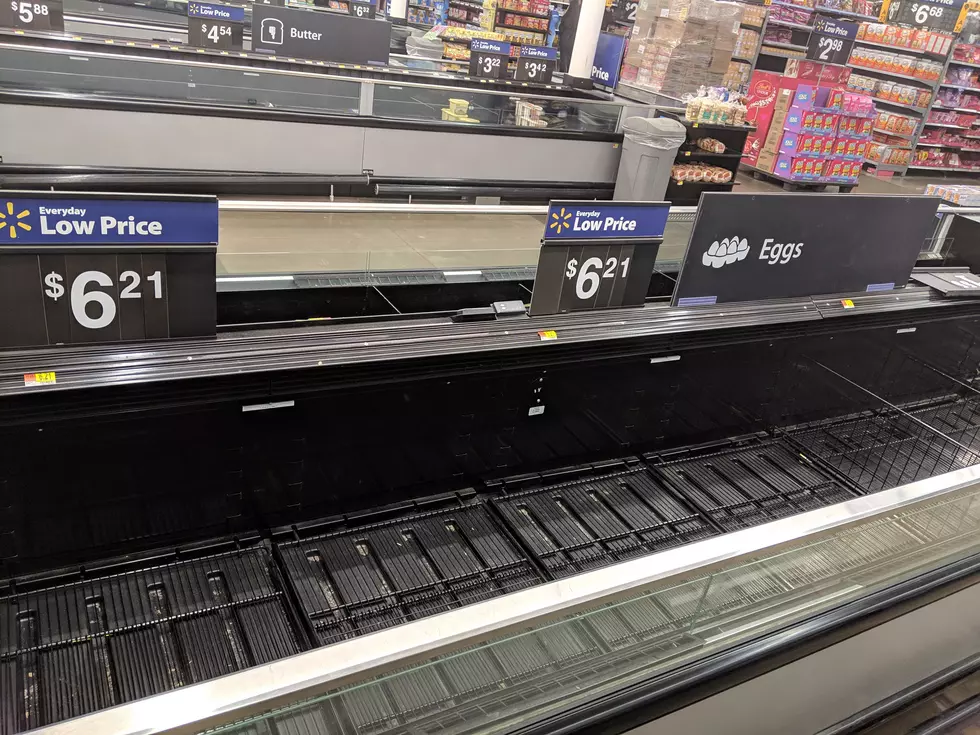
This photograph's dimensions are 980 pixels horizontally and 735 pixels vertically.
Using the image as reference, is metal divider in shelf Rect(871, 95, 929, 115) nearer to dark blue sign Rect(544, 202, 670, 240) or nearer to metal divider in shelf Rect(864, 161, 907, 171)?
metal divider in shelf Rect(864, 161, 907, 171)

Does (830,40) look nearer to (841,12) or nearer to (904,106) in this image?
(841,12)

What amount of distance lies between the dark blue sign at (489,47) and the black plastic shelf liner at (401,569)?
24.1 ft

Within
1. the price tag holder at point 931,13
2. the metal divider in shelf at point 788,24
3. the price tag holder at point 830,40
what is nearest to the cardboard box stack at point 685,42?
the price tag holder at point 830,40

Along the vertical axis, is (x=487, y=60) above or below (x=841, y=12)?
below

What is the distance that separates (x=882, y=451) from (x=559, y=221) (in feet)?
7.72

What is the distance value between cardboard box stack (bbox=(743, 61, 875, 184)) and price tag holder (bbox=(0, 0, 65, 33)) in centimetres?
819

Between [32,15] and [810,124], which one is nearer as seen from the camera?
[32,15]

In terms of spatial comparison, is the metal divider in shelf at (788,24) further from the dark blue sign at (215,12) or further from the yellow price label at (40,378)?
the yellow price label at (40,378)

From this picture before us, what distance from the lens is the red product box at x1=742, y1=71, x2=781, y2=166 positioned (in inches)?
406

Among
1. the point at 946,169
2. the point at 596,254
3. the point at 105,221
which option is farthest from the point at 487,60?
the point at 946,169

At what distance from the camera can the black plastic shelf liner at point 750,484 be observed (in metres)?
3.24

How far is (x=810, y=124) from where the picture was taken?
9.62 metres

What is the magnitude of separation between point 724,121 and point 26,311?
778cm

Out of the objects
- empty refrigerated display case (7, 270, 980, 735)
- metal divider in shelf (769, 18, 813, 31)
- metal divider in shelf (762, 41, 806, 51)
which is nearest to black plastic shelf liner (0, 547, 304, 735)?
empty refrigerated display case (7, 270, 980, 735)
